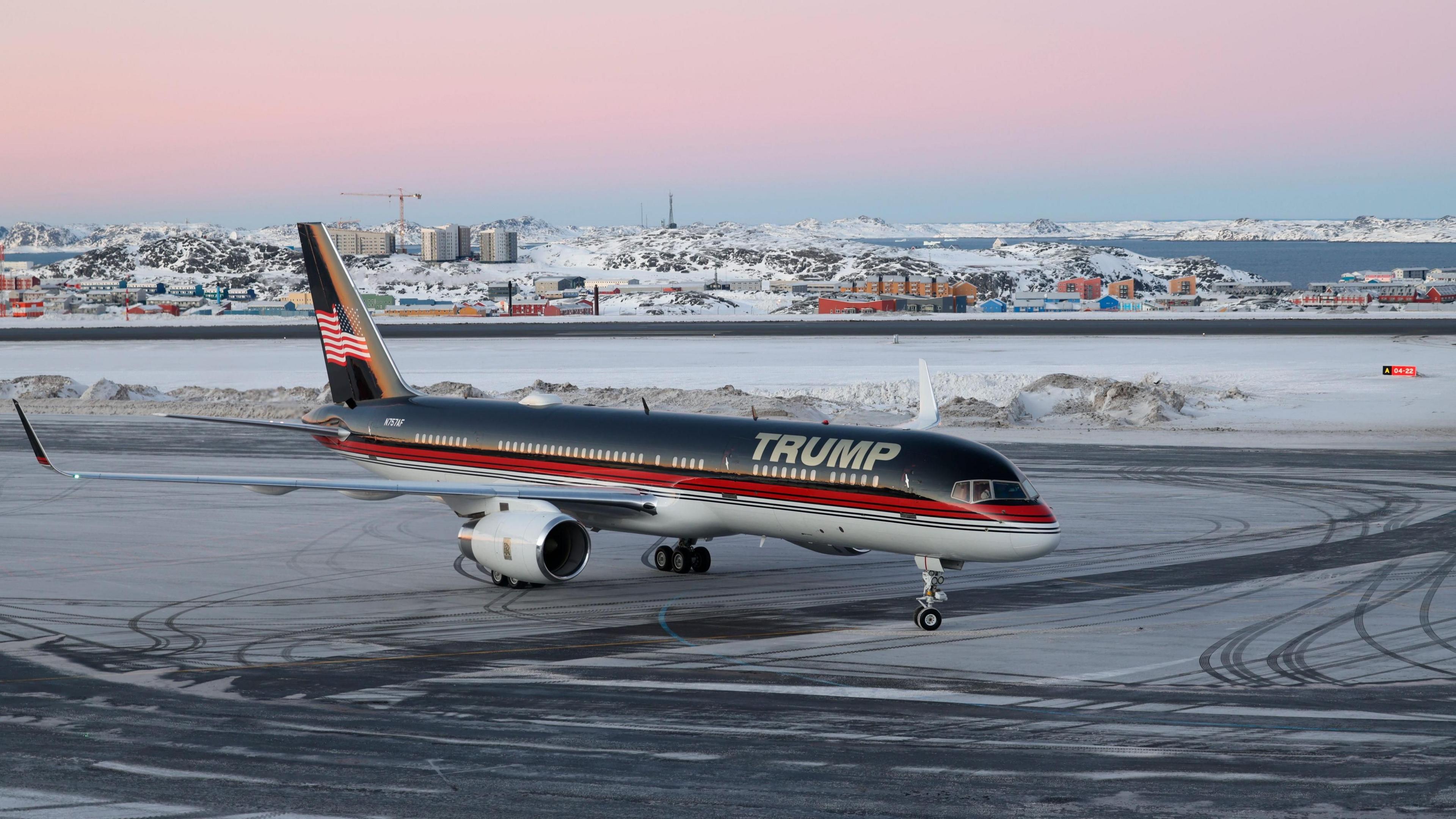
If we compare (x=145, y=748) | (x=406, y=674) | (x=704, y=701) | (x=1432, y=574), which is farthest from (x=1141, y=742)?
(x=1432, y=574)

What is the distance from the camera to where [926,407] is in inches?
1507

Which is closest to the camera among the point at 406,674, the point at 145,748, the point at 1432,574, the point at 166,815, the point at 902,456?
the point at 166,815

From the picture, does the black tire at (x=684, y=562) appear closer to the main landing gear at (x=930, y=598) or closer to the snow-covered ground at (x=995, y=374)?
the main landing gear at (x=930, y=598)

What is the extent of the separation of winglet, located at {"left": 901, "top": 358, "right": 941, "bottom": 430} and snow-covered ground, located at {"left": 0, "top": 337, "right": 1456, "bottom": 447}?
2379 centimetres

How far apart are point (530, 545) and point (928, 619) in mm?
9218

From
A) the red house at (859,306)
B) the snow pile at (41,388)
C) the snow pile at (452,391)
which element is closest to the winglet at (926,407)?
the snow pile at (452,391)

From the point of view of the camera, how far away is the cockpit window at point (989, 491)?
90.9 feet

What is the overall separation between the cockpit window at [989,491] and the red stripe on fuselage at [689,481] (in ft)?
0.76

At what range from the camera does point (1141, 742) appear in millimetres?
20359

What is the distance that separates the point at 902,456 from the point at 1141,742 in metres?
9.97

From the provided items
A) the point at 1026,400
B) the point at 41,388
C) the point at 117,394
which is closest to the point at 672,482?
the point at 1026,400

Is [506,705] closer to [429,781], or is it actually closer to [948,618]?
[429,781]

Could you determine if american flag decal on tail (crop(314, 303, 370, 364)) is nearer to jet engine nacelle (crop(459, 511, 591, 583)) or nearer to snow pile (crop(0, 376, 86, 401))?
jet engine nacelle (crop(459, 511, 591, 583))

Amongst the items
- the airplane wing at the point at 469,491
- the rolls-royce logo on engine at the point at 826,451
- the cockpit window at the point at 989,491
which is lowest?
the airplane wing at the point at 469,491
